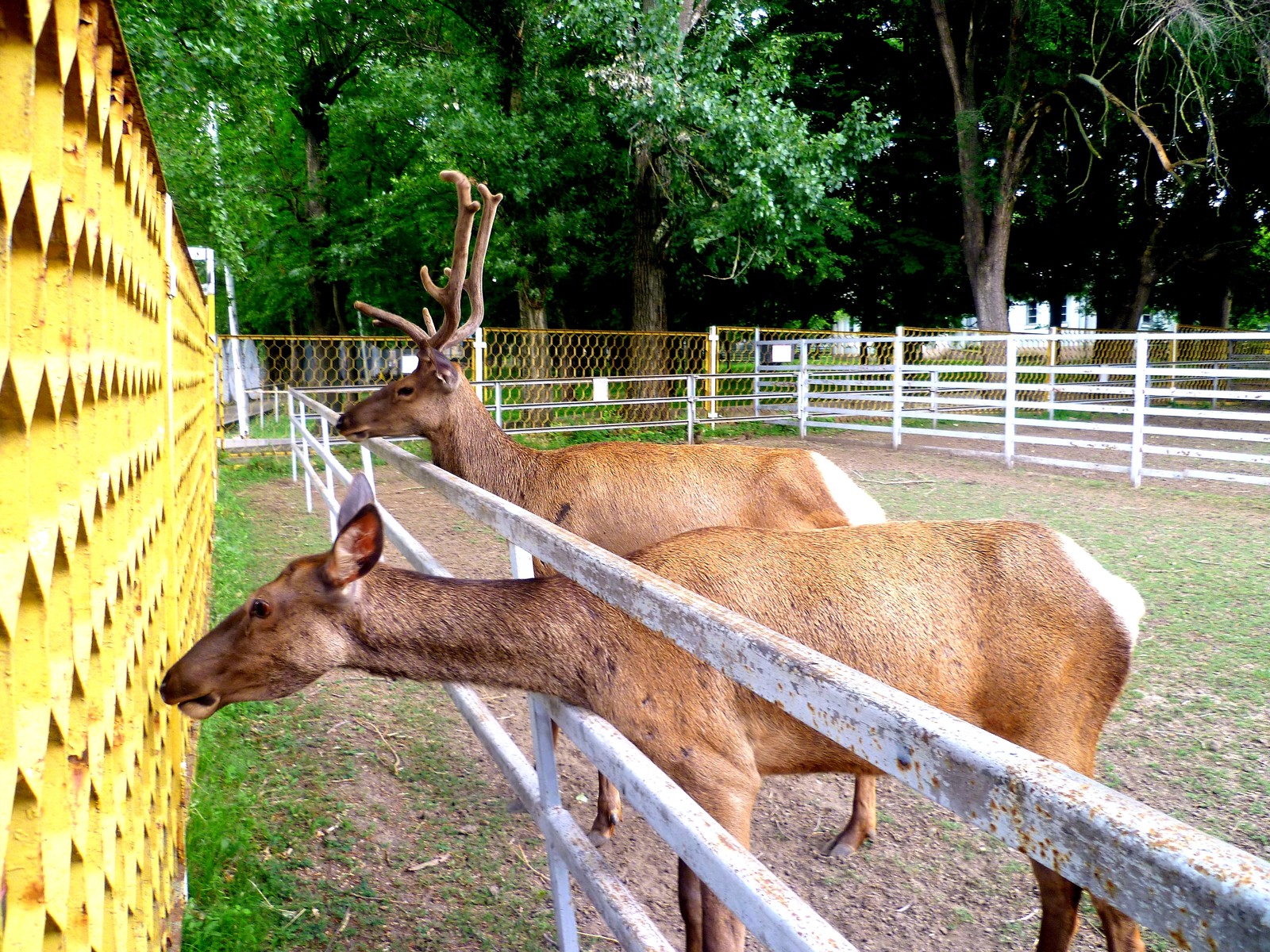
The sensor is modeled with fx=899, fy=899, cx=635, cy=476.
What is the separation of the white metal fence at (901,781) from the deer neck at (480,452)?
3214 mm

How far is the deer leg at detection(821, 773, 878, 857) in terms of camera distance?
3535mm

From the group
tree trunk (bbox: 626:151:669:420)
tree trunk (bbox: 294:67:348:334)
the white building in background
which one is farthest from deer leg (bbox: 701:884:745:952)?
the white building in background

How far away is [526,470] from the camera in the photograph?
5297 mm

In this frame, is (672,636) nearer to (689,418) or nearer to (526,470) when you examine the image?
(526,470)

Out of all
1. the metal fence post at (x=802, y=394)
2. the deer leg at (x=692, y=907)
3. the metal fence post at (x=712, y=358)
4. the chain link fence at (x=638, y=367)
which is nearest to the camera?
the deer leg at (x=692, y=907)

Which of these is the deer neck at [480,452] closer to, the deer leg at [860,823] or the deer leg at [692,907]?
the deer leg at [860,823]

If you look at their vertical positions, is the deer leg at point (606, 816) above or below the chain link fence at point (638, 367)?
below

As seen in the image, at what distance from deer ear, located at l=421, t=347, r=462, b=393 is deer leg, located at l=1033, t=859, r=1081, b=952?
411cm

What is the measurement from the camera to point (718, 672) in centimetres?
248

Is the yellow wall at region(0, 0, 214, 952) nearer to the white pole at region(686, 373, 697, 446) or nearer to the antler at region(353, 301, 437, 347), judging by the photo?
the antler at region(353, 301, 437, 347)

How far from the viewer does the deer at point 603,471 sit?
185 inches

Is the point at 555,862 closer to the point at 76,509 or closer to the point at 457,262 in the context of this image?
the point at 76,509

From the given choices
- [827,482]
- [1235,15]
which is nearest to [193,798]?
[827,482]

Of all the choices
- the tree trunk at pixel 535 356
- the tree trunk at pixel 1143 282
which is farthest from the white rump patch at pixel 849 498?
the tree trunk at pixel 1143 282
